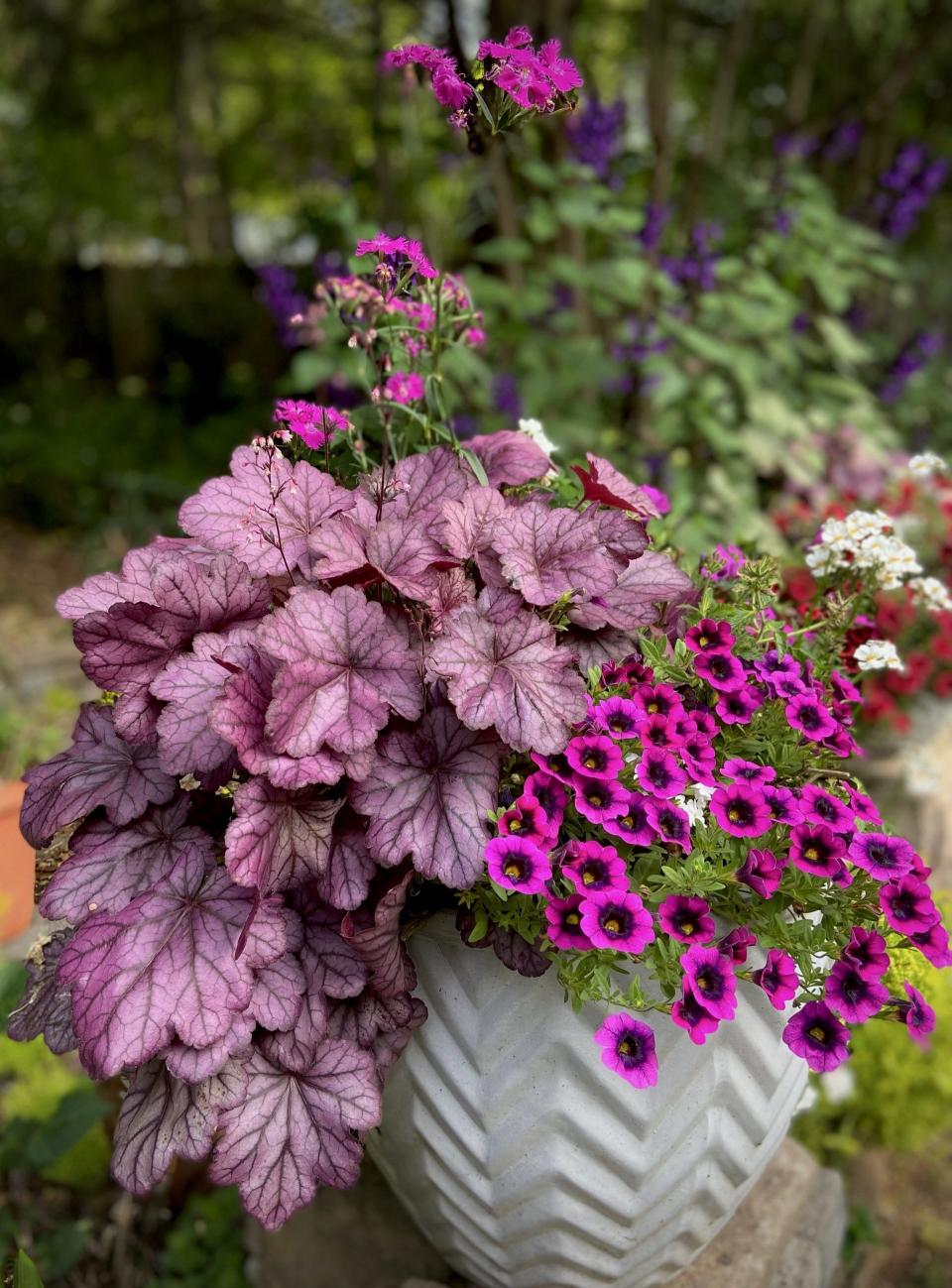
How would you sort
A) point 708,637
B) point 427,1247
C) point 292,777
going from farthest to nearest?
point 427,1247, point 708,637, point 292,777

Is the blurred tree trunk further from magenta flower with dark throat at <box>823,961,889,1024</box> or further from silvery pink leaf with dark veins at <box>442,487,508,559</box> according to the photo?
magenta flower with dark throat at <box>823,961,889,1024</box>

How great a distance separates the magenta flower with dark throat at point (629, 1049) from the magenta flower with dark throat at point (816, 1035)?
0.13m

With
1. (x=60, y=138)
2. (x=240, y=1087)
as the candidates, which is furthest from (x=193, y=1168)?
(x=60, y=138)

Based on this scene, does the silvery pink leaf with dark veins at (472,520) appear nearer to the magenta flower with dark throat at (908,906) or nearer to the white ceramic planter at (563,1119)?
the white ceramic planter at (563,1119)

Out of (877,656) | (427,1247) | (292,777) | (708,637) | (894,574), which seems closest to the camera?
(292,777)

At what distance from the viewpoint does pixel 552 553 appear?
104cm

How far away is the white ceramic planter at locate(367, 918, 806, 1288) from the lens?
3.34 ft

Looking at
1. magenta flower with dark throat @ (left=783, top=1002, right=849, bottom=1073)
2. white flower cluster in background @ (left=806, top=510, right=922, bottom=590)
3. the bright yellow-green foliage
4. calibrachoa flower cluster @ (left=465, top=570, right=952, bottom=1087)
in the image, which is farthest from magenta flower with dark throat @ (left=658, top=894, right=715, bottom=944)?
the bright yellow-green foliage

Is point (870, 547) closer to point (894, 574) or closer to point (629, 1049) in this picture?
point (894, 574)

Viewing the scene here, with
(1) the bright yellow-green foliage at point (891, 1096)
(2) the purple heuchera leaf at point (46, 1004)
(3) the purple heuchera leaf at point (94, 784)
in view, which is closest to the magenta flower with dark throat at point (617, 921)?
(3) the purple heuchera leaf at point (94, 784)

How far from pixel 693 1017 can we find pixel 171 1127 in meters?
0.50

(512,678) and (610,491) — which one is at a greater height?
(610,491)

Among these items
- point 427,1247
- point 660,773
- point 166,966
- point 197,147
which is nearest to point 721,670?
point 660,773

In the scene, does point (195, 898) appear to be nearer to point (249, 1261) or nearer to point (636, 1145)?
point (636, 1145)
